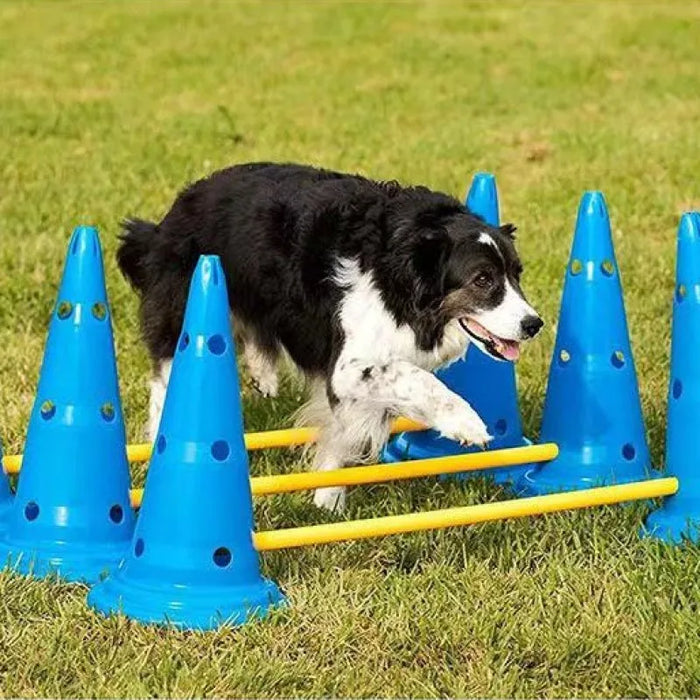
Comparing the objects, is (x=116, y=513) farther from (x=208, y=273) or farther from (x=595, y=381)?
(x=595, y=381)

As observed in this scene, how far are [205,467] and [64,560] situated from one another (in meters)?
0.59

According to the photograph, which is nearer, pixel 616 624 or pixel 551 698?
pixel 551 698

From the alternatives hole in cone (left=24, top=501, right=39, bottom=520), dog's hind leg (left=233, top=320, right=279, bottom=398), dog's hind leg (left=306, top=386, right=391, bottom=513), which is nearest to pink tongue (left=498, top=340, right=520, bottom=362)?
dog's hind leg (left=306, top=386, right=391, bottom=513)

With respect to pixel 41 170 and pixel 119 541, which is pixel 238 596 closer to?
pixel 119 541

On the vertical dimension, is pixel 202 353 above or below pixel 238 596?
above

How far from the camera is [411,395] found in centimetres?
469

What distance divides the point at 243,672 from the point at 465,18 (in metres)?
13.6

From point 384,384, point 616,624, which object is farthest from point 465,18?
point 616,624

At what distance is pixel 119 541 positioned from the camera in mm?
4328

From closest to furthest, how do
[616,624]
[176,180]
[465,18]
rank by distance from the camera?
[616,624] → [176,180] → [465,18]

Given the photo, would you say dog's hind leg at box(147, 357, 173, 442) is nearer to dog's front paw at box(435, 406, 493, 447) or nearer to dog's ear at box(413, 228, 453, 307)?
dog's ear at box(413, 228, 453, 307)

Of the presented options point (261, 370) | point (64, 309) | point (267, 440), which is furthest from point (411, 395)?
point (261, 370)

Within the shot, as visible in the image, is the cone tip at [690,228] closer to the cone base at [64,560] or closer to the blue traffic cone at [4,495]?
the cone base at [64,560]

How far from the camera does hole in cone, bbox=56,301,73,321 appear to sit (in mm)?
4257
